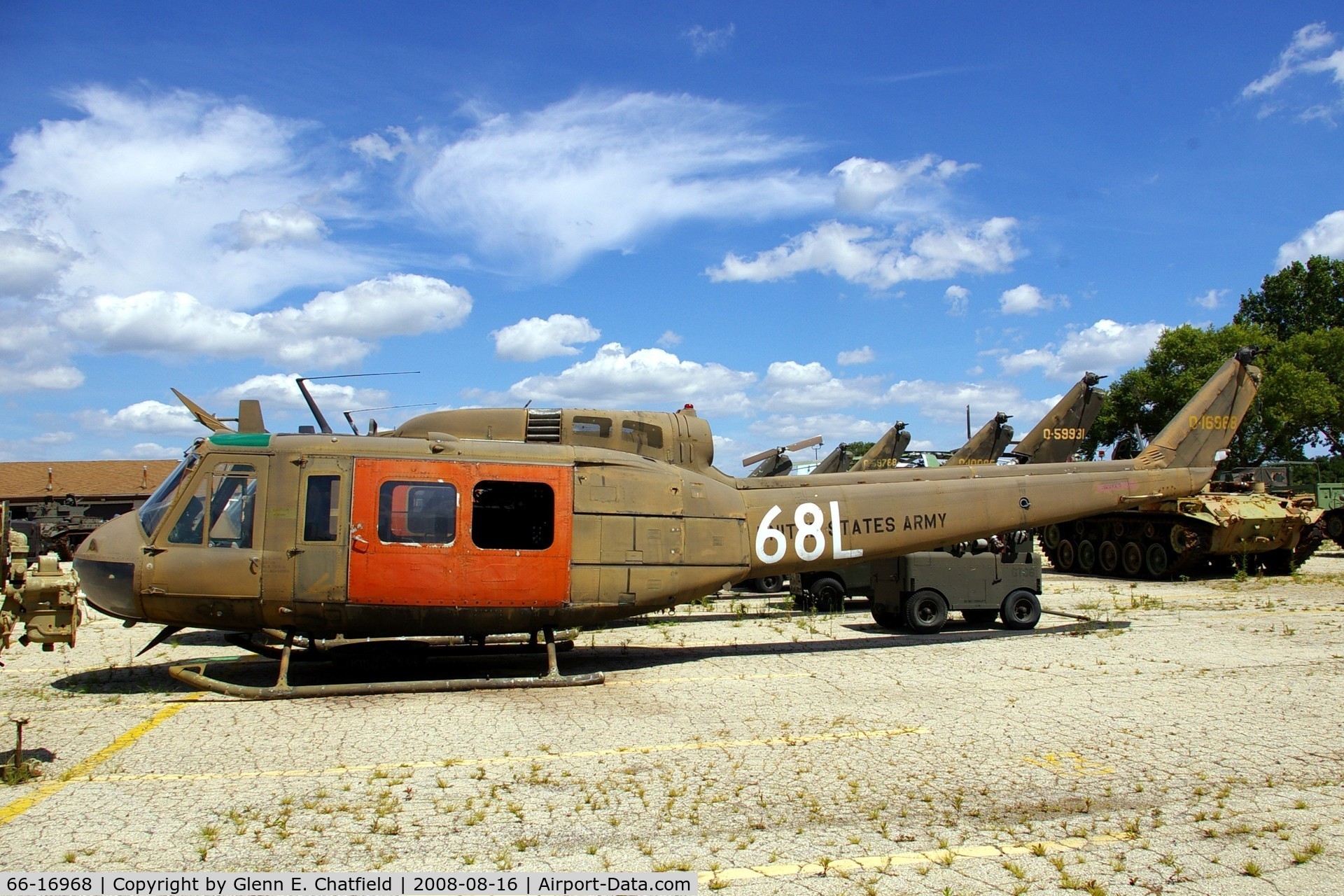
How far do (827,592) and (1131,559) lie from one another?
1113cm

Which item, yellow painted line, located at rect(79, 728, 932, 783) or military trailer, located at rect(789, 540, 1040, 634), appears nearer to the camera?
yellow painted line, located at rect(79, 728, 932, 783)

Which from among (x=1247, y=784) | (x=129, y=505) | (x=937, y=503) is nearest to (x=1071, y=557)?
(x=937, y=503)

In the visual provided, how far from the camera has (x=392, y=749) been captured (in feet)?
20.7

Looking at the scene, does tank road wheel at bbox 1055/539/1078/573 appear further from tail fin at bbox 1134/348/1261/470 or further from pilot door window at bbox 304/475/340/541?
pilot door window at bbox 304/475/340/541

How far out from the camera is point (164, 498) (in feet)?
27.2

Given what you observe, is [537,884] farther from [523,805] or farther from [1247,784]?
[1247,784]

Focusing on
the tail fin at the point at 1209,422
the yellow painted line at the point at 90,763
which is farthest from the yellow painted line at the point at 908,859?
the tail fin at the point at 1209,422

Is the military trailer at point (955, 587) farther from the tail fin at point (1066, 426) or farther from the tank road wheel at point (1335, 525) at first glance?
the tank road wheel at point (1335, 525)

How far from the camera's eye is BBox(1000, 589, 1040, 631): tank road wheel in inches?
471

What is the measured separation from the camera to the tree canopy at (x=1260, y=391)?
44094 millimetres

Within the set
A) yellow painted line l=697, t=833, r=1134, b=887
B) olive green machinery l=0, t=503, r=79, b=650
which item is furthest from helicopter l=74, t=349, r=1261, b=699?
yellow painted line l=697, t=833, r=1134, b=887

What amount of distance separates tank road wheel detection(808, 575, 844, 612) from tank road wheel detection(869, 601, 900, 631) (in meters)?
1.96

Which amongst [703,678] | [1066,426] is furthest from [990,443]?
[703,678]

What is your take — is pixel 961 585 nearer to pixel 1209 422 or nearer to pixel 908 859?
pixel 1209 422
